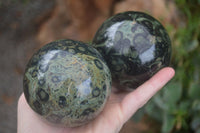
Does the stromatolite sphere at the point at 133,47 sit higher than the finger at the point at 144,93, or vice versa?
the stromatolite sphere at the point at 133,47

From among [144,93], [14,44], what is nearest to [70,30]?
[14,44]

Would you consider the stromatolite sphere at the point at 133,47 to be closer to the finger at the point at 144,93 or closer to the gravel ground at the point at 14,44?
the finger at the point at 144,93

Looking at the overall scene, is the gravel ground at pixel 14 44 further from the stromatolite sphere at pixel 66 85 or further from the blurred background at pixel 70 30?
the stromatolite sphere at pixel 66 85

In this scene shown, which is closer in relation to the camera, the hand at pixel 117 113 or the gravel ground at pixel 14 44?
the hand at pixel 117 113

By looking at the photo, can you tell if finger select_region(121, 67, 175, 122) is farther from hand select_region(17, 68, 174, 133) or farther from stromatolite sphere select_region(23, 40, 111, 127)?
stromatolite sphere select_region(23, 40, 111, 127)

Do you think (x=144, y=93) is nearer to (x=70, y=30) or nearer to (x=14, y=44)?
(x=70, y=30)

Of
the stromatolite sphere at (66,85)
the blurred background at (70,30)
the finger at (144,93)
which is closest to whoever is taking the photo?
the stromatolite sphere at (66,85)

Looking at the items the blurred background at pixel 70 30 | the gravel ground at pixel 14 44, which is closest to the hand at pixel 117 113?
the blurred background at pixel 70 30

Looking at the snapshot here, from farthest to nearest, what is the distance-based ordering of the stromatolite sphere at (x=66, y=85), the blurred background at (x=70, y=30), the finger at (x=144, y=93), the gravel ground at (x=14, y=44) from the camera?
the gravel ground at (x=14, y=44) < the blurred background at (x=70, y=30) < the finger at (x=144, y=93) < the stromatolite sphere at (x=66, y=85)
